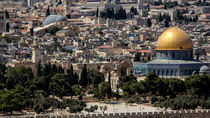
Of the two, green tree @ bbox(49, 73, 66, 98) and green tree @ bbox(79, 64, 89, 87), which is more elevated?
green tree @ bbox(49, 73, 66, 98)

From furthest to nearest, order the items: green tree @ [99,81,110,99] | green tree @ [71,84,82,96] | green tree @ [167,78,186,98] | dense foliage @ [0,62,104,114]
Result: 1. green tree @ [71,84,82,96]
2. green tree @ [99,81,110,99]
3. green tree @ [167,78,186,98]
4. dense foliage @ [0,62,104,114]

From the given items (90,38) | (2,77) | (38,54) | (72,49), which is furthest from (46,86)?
(90,38)

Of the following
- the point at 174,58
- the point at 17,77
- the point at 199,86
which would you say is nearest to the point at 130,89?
the point at 199,86

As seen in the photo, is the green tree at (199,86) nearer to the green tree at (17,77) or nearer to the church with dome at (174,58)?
the church with dome at (174,58)

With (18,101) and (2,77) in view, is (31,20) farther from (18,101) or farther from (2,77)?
(18,101)

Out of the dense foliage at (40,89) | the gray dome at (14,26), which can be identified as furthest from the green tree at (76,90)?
the gray dome at (14,26)

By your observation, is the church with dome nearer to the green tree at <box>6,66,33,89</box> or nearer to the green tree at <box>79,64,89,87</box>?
the green tree at <box>79,64,89,87</box>

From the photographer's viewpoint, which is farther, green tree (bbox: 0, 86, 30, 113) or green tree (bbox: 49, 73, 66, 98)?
green tree (bbox: 49, 73, 66, 98)

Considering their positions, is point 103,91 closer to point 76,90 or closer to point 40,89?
point 76,90

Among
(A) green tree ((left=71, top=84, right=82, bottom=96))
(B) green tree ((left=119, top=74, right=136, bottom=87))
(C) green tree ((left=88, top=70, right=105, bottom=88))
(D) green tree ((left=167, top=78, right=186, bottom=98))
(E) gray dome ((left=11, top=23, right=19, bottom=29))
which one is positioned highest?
(D) green tree ((left=167, top=78, right=186, bottom=98))

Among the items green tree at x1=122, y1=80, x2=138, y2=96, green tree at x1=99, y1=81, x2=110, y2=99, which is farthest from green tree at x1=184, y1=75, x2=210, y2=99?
green tree at x1=99, y1=81, x2=110, y2=99
